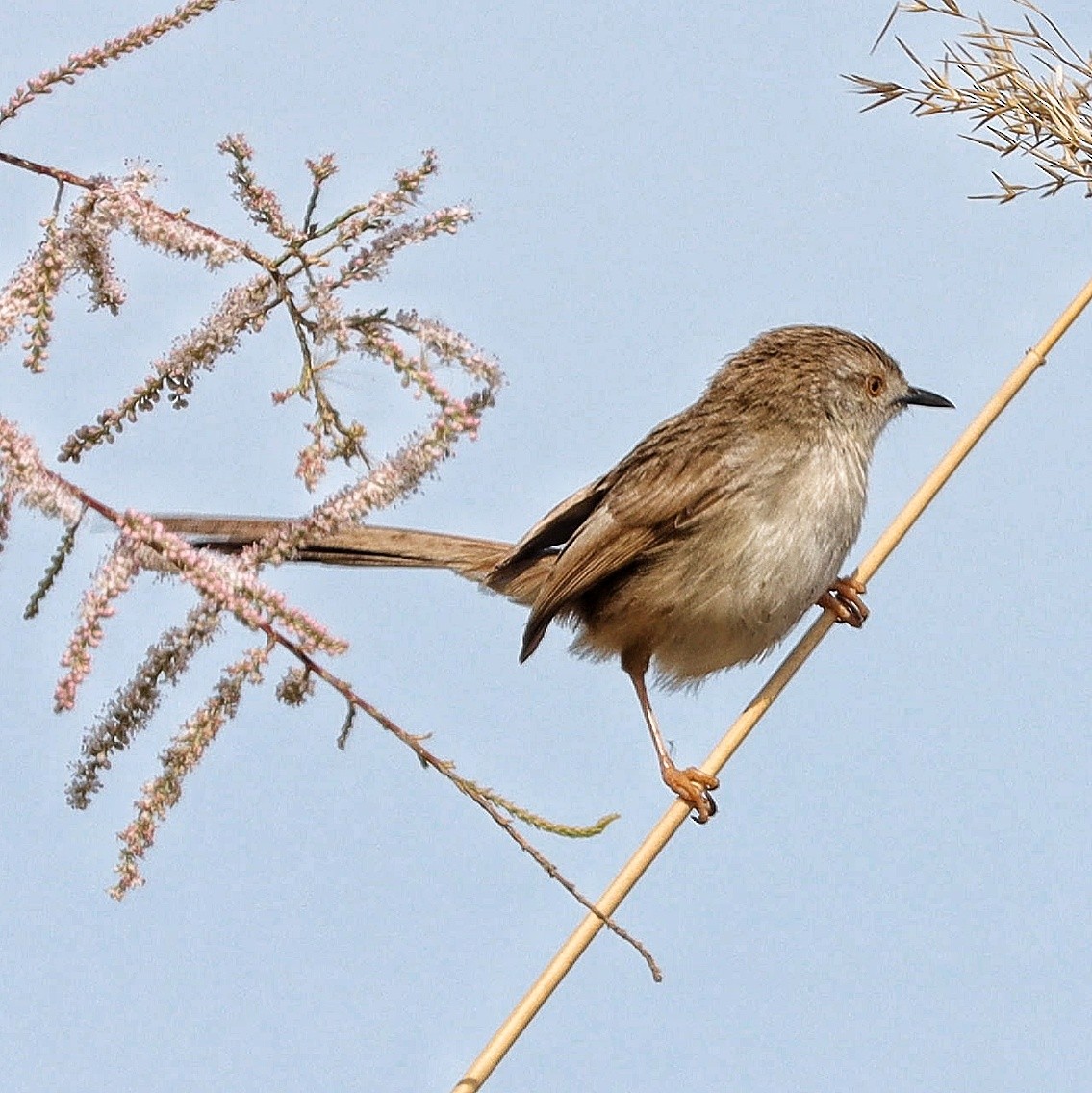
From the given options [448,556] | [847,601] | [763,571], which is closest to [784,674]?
[763,571]

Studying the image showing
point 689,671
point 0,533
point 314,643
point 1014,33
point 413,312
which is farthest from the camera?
point 689,671

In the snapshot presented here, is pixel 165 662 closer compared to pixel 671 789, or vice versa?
pixel 165 662

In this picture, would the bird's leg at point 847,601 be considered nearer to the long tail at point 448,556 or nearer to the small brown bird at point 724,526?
the small brown bird at point 724,526

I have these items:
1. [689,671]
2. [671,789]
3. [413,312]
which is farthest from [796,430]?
[413,312]

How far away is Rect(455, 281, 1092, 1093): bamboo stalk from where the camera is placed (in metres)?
2.69

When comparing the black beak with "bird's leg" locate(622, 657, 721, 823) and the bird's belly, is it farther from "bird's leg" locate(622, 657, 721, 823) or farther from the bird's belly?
"bird's leg" locate(622, 657, 721, 823)

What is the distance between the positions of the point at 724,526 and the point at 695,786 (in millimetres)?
781

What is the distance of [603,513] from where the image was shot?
4.70 m

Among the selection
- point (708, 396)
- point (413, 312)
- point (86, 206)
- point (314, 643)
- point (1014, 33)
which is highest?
point (1014, 33)

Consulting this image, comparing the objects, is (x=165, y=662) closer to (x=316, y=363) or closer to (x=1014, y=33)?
(x=316, y=363)

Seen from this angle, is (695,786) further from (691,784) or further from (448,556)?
(448,556)

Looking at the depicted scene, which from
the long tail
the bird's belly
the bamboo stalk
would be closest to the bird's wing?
the bird's belly

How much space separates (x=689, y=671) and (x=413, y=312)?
113 inches

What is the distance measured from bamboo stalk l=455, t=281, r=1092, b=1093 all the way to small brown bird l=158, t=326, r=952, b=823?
1.90 feet
